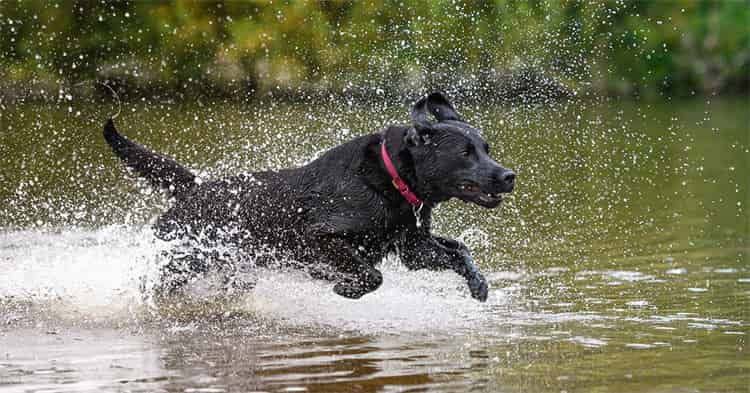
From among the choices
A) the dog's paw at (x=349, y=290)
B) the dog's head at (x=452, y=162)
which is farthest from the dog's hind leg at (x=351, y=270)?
the dog's head at (x=452, y=162)

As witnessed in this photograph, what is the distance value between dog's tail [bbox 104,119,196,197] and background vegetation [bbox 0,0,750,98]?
13851mm

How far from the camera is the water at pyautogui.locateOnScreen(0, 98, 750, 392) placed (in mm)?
5586

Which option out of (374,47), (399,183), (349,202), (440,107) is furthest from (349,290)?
(374,47)

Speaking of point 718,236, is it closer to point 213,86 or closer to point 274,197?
point 274,197

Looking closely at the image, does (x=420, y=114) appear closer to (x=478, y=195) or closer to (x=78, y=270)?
(x=478, y=195)

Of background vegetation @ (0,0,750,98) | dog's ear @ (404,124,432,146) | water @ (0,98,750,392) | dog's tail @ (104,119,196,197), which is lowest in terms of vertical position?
water @ (0,98,750,392)

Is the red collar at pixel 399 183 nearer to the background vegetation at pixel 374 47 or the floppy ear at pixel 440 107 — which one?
the floppy ear at pixel 440 107

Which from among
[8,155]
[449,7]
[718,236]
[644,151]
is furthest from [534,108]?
[718,236]

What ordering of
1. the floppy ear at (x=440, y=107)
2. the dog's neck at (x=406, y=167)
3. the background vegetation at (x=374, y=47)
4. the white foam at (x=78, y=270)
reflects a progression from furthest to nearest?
the background vegetation at (x=374, y=47) → the white foam at (x=78, y=270) → the floppy ear at (x=440, y=107) → the dog's neck at (x=406, y=167)

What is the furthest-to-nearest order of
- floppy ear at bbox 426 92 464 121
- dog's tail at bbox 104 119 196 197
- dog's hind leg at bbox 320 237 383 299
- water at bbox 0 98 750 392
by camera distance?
dog's tail at bbox 104 119 196 197
floppy ear at bbox 426 92 464 121
dog's hind leg at bbox 320 237 383 299
water at bbox 0 98 750 392

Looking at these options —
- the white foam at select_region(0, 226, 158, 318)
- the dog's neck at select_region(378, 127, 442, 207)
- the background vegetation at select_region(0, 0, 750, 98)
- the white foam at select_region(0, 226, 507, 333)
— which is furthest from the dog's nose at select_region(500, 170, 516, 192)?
the background vegetation at select_region(0, 0, 750, 98)

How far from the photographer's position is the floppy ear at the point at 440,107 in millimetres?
7016

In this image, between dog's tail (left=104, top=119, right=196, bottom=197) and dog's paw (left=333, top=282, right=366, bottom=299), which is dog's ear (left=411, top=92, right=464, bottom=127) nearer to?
dog's paw (left=333, top=282, right=366, bottom=299)

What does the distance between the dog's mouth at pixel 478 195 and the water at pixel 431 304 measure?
2.48ft
